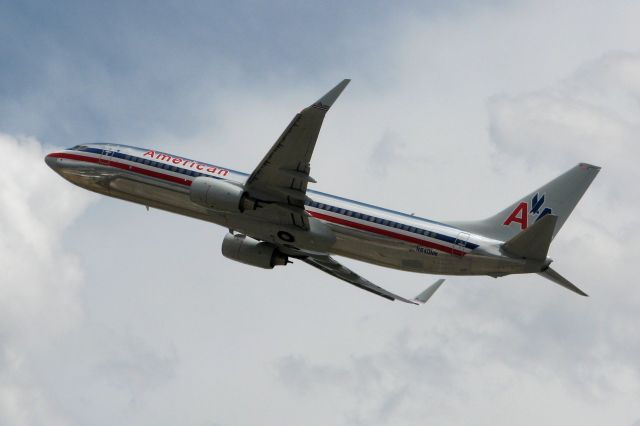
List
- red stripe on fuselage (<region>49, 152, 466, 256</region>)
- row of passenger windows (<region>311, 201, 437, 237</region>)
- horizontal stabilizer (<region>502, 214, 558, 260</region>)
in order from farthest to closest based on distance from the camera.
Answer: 1. row of passenger windows (<region>311, 201, 437, 237</region>)
2. red stripe on fuselage (<region>49, 152, 466, 256</region>)
3. horizontal stabilizer (<region>502, 214, 558, 260</region>)

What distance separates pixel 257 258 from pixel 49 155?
1553 centimetres

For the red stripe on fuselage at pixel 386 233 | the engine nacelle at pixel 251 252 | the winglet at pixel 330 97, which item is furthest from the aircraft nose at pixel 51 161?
the winglet at pixel 330 97

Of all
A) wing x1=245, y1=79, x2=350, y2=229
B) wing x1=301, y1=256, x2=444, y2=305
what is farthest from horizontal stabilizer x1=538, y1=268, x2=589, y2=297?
wing x1=245, y1=79, x2=350, y2=229

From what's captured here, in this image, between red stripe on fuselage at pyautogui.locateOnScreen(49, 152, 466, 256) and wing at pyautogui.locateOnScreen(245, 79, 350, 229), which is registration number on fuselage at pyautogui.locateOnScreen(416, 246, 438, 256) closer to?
red stripe on fuselage at pyautogui.locateOnScreen(49, 152, 466, 256)

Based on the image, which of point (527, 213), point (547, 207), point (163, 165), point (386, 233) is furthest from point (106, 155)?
point (547, 207)

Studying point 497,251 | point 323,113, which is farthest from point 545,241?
point 323,113

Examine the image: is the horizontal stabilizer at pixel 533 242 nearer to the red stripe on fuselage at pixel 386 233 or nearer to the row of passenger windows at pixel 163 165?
the red stripe on fuselage at pixel 386 233

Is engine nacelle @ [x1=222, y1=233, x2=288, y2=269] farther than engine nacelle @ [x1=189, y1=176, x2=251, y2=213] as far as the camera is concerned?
Yes

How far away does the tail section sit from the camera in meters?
57.5

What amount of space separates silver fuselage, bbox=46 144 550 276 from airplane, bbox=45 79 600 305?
0.19ft

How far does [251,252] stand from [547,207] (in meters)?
17.4

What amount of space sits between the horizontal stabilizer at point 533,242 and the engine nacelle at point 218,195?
555 inches

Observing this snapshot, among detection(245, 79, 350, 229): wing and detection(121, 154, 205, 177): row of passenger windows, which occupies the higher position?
detection(121, 154, 205, 177): row of passenger windows

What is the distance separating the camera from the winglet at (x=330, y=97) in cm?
4862
